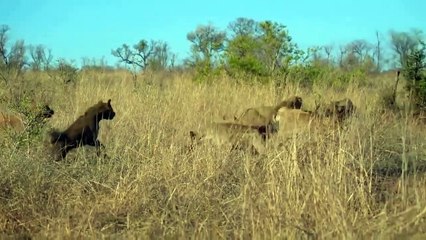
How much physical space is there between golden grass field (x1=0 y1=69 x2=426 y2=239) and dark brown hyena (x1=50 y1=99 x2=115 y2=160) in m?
0.14

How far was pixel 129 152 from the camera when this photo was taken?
7570 millimetres

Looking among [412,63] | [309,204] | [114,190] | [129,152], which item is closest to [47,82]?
[412,63]

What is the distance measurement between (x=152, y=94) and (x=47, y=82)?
543cm

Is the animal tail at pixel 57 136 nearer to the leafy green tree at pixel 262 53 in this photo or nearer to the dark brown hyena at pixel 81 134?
the dark brown hyena at pixel 81 134

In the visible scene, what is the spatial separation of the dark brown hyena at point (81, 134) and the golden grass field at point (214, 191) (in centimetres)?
14

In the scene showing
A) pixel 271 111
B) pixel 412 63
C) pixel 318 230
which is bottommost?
pixel 318 230

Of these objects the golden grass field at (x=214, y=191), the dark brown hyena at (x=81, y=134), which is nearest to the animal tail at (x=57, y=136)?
the dark brown hyena at (x=81, y=134)

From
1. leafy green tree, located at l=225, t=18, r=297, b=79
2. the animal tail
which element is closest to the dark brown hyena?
the animal tail

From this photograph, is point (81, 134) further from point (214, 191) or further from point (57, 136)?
point (214, 191)

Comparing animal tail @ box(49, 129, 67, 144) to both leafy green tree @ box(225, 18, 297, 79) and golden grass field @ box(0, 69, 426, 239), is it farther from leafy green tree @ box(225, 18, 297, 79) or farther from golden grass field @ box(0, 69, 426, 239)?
leafy green tree @ box(225, 18, 297, 79)

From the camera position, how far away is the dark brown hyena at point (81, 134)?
8125 mm

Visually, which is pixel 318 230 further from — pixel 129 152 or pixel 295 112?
pixel 295 112

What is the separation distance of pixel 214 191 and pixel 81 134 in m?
3.12

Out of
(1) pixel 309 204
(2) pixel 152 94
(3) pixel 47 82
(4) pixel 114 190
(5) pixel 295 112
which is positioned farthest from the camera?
(3) pixel 47 82
